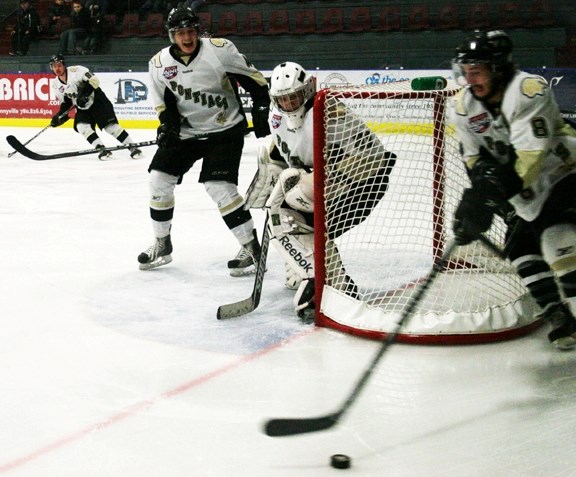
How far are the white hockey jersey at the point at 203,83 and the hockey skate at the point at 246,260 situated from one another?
1.66 feet

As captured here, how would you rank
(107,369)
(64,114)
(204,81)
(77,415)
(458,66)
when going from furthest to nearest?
(64,114) < (204,81) < (107,369) < (458,66) < (77,415)

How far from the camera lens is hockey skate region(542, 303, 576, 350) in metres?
2.46

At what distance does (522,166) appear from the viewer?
2158 millimetres

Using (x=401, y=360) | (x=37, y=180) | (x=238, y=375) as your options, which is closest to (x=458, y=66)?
(x=401, y=360)

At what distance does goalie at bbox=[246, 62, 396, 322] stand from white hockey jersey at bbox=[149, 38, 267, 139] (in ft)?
1.72

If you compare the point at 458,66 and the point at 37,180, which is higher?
the point at 458,66

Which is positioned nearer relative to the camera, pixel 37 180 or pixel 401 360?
pixel 401 360

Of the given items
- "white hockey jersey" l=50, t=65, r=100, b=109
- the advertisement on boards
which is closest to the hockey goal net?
"white hockey jersey" l=50, t=65, r=100, b=109

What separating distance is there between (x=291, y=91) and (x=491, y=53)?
806mm

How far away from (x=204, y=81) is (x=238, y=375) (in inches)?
61.1

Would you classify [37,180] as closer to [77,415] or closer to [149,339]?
→ [149,339]

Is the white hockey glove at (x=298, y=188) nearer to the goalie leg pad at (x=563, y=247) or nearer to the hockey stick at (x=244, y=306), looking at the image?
the hockey stick at (x=244, y=306)

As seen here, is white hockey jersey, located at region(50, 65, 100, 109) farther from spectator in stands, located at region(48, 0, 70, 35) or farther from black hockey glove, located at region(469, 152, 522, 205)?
black hockey glove, located at region(469, 152, 522, 205)

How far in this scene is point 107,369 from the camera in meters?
2.42
